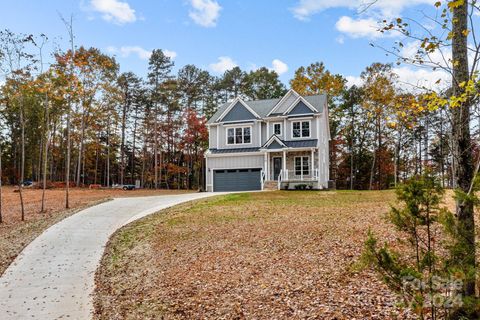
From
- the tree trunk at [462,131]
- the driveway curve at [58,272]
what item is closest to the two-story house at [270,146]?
the driveway curve at [58,272]

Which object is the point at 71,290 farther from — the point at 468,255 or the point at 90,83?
the point at 90,83

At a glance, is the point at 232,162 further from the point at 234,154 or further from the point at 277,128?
the point at 277,128

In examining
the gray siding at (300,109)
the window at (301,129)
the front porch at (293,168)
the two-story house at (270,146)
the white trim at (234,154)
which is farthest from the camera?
the white trim at (234,154)

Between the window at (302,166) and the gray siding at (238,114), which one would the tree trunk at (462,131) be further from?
the gray siding at (238,114)

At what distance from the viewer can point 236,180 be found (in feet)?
88.2

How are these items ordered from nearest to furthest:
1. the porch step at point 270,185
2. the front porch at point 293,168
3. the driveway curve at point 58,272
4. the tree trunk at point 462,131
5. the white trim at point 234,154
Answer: the tree trunk at point 462,131
the driveway curve at point 58,272
the front porch at point 293,168
the porch step at point 270,185
the white trim at point 234,154

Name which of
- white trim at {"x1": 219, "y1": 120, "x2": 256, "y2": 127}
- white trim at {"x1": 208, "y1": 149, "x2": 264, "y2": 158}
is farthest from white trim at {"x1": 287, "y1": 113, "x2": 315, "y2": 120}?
white trim at {"x1": 208, "y1": 149, "x2": 264, "y2": 158}

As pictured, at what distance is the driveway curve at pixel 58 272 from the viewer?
252 inches

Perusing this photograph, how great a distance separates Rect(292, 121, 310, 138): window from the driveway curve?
15369 mm

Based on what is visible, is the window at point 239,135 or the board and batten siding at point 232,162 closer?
the board and batten siding at point 232,162

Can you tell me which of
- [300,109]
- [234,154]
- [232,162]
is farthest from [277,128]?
[232,162]

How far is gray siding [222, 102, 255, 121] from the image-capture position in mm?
27422

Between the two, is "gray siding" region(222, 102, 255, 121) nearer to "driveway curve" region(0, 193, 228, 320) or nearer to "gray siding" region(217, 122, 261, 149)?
"gray siding" region(217, 122, 261, 149)

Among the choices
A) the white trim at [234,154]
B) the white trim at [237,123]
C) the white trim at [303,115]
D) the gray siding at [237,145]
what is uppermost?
the white trim at [303,115]
